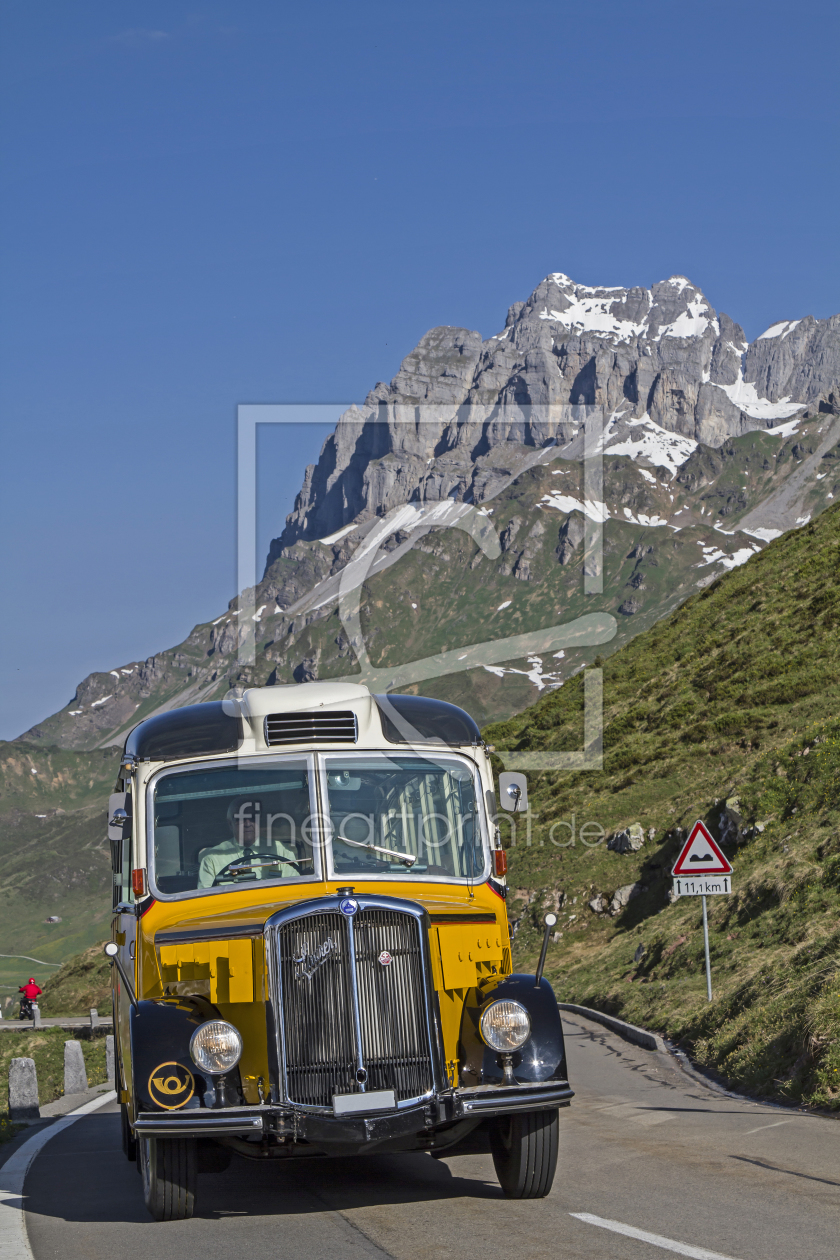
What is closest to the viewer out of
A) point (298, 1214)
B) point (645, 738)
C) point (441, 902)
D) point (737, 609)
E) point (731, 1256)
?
point (731, 1256)

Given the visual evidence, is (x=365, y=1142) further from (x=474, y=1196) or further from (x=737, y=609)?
(x=737, y=609)

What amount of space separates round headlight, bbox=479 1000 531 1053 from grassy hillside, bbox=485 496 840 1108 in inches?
204

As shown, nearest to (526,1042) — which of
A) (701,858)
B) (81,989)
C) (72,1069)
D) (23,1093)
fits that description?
(23,1093)

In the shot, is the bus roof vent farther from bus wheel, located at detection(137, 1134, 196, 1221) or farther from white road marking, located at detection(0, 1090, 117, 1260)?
white road marking, located at detection(0, 1090, 117, 1260)

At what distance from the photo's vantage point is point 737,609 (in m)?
50.5

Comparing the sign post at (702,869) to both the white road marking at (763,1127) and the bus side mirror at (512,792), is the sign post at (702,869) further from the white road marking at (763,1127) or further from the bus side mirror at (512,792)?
the bus side mirror at (512,792)

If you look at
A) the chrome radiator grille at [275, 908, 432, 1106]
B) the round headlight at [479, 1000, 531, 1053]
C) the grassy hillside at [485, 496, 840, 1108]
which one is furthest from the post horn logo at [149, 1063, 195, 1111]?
the grassy hillside at [485, 496, 840, 1108]

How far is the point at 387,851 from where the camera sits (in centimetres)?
894

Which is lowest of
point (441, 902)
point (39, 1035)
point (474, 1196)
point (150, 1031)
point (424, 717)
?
point (39, 1035)

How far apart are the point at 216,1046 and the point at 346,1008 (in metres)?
0.82

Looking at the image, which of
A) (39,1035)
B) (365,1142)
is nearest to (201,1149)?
(365,1142)

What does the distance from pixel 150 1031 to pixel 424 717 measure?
326 centimetres

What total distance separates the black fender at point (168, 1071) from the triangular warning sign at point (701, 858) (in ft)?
39.9

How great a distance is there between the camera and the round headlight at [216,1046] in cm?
738
